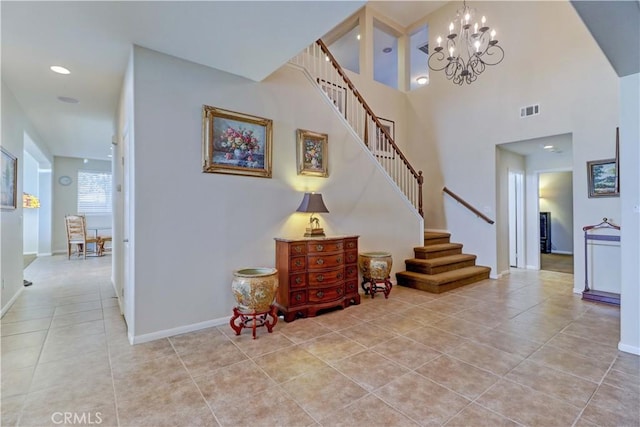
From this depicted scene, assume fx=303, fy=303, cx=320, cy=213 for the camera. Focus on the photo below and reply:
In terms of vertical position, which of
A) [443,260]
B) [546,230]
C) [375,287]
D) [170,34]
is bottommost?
[375,287]

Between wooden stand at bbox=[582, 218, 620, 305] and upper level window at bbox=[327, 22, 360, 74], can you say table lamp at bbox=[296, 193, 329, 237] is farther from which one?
upper level window at bbox=[327, 22, 360, 74]

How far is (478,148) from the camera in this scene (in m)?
5.90

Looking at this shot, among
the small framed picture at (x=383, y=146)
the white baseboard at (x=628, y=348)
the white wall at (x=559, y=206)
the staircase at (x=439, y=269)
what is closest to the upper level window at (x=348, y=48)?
the small framed picture at (x=383, y=146)

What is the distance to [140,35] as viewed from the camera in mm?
2723

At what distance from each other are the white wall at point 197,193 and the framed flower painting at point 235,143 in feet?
0.27

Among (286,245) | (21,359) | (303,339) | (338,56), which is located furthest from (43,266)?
(338,56)

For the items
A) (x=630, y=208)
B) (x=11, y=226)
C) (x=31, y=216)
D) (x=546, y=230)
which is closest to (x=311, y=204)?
(x=630, y=208)

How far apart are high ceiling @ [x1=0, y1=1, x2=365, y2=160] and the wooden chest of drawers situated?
6.72 ft

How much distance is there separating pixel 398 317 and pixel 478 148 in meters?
4.03

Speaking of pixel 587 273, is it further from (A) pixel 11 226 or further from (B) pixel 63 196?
(B) pixel 63 196

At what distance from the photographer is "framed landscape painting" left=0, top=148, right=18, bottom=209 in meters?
3.61

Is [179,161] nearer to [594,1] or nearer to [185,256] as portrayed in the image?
[185,256]

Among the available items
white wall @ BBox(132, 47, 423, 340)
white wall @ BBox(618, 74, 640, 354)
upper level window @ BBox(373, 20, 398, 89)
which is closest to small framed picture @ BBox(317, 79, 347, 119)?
white wall @ BBox(132, 47, 423, 340)

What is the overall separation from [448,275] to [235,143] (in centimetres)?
392
